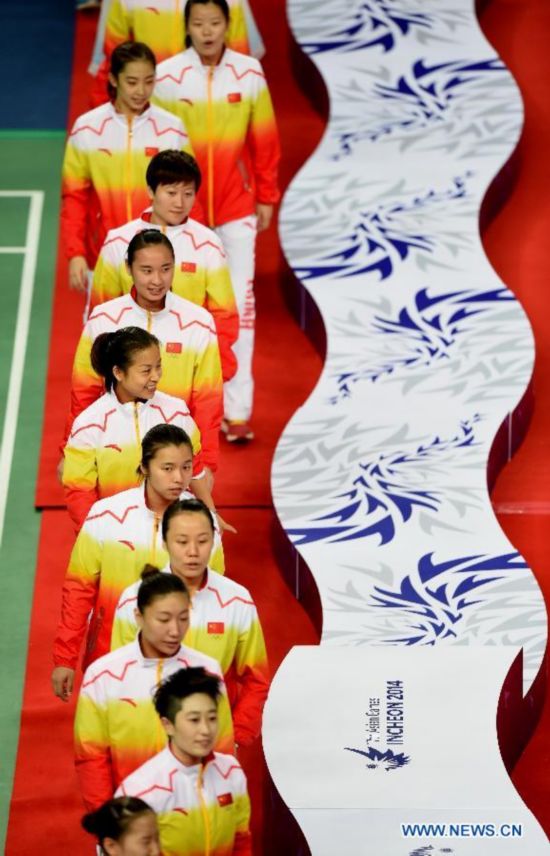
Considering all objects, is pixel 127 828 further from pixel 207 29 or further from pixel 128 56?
pixel 207 29

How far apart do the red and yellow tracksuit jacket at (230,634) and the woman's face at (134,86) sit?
2948mm

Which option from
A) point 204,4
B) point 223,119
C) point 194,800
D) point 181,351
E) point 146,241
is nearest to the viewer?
point 194,800

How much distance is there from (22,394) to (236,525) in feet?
5.28

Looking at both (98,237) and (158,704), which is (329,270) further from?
(158,704)

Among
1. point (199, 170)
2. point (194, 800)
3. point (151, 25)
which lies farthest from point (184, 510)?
point (151, 25)

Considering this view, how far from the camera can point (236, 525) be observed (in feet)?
33.9

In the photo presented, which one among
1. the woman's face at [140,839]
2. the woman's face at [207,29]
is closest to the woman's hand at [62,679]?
the woman's face at [140,839]

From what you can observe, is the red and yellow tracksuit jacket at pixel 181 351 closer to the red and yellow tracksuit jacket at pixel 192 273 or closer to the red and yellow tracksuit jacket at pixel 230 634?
the red and yellow tracksuit jacket at pixel 192 273

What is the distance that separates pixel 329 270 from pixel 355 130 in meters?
1.30

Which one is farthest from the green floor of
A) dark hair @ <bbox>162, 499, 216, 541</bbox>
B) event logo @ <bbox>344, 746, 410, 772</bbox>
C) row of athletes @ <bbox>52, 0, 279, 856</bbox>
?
dark hair @ <bbox>162, 499, 216, 541</bbox>

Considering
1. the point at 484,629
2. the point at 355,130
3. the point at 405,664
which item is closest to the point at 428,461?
the point at 484,629

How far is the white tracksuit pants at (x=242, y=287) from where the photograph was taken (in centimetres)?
1054

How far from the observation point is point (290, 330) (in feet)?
38.3

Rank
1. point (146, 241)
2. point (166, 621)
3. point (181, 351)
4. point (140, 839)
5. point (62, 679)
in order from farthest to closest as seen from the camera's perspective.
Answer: point (181, 351)
point (146, 241)
point (62, 679)
point (166, 621)
point (140, 839)
